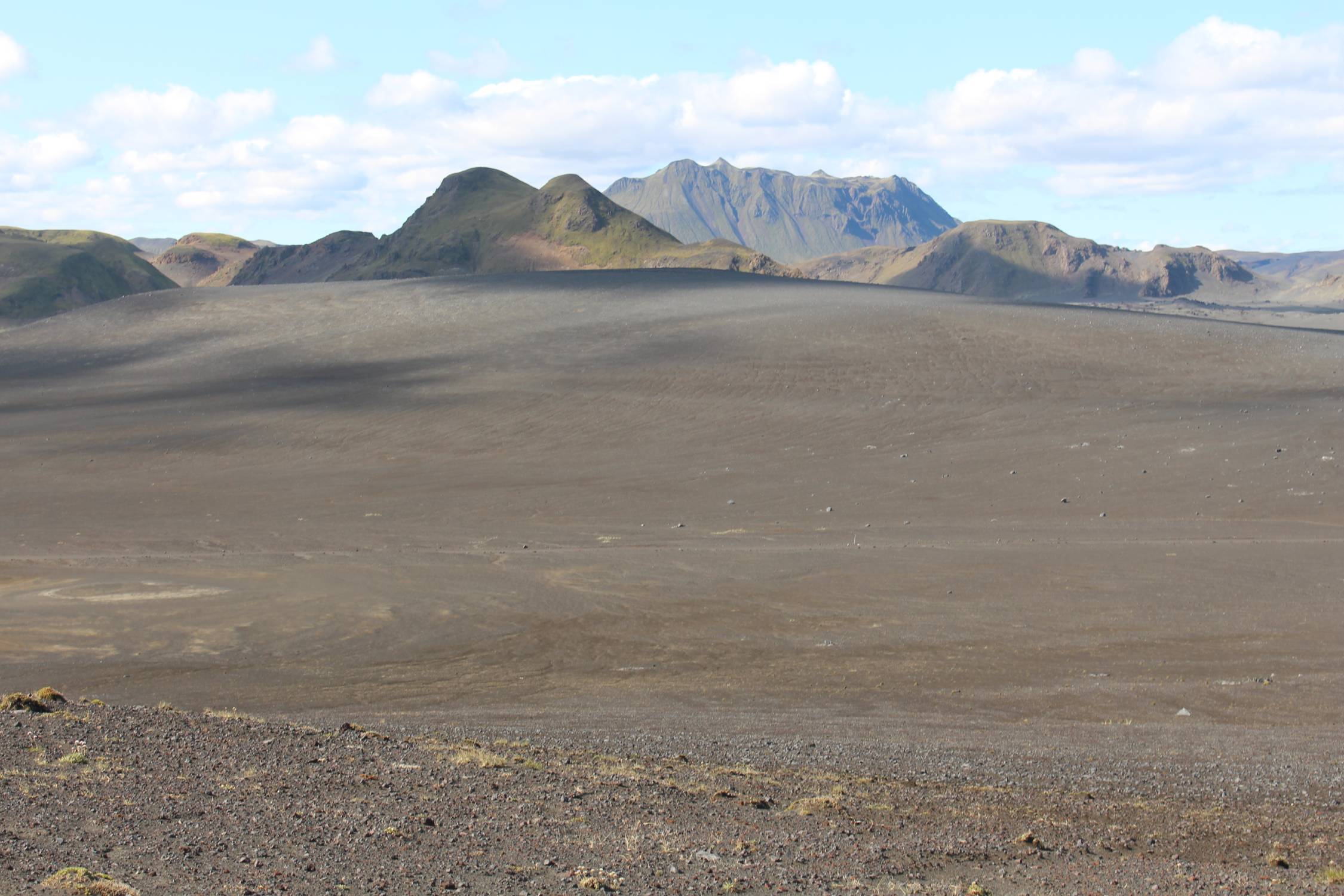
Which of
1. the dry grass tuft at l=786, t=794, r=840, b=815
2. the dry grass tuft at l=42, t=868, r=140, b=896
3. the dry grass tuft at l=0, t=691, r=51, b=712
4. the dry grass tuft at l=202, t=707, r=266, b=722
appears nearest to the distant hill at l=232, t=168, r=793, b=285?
the dry grass tuft at l=202, t=707, r=266, b=722

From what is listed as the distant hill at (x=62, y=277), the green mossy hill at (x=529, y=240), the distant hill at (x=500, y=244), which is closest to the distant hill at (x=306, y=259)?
the distant hill at (x=500, y=244)

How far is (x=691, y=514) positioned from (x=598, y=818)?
60.3 ft

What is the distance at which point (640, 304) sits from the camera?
180 feet

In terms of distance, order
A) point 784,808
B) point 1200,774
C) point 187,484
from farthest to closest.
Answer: point 187,484
point 1200,774
point 784,808

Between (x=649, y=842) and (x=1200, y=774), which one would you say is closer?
(x=649, y=842)

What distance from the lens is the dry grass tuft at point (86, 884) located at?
19.7 ft

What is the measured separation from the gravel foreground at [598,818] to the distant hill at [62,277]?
5200 inches

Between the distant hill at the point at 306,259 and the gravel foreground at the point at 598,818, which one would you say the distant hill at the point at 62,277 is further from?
the gravel foreground at the point at 598,818

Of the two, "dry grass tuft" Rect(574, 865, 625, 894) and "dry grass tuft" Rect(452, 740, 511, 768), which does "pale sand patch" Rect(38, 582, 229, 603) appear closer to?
"dry grass tuft" Rect(452, 740, 511, 768)

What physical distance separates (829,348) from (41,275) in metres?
122

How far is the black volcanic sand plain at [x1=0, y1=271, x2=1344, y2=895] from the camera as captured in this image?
770 centimetres

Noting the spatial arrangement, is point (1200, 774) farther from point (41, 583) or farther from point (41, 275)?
point (41, 275)

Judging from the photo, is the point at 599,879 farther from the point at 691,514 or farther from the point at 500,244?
the point at 500,244

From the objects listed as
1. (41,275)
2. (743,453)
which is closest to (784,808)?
(743,453)
